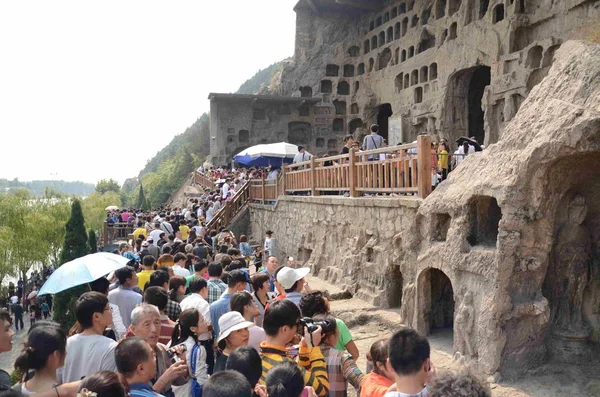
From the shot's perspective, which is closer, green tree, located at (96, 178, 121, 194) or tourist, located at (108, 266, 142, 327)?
tourist, located at (108, 266, 142, 327)

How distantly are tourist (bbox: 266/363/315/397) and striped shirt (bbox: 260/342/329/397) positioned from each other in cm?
55

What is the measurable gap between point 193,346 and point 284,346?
33.3 inches

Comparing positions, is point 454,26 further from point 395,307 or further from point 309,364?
point 309,364

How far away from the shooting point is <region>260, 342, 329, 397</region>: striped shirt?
347 centimetres

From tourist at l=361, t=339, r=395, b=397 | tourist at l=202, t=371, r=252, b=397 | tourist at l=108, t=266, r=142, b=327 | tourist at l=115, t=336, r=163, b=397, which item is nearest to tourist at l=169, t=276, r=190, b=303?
tourist at l=108, t=266, r=142, b=327

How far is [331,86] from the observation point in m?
36.4

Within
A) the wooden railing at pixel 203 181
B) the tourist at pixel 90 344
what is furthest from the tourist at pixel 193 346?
the wooden railing at pixel 203 181

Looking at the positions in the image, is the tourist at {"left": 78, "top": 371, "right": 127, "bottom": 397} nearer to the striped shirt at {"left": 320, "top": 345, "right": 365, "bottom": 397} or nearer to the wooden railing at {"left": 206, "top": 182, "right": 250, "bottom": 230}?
the striped shirt at {"left": 320, "top": 345, "right": 365, "bottom": 397}

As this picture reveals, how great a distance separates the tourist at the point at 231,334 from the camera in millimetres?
3754

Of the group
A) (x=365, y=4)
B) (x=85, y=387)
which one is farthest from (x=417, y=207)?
(x=365, y=4)

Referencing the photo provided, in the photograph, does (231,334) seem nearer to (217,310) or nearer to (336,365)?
(336,365)

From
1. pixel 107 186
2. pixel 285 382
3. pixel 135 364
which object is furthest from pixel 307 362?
pixel 107 186

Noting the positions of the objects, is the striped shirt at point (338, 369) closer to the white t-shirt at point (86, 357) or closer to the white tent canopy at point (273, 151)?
the white t-shirt at point (86, 357)

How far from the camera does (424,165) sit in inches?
367
